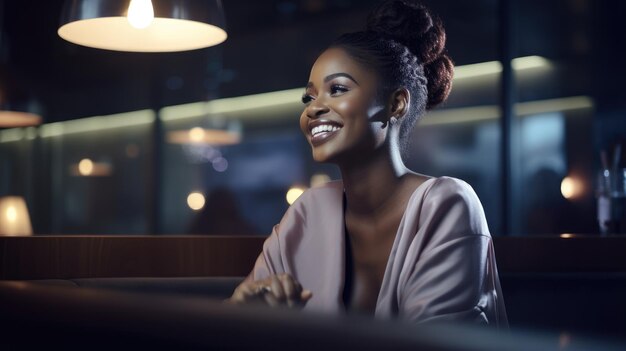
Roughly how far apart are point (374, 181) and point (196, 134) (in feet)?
16.2

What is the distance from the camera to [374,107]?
1245mm

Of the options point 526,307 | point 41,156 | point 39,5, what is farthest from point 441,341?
point 41,156

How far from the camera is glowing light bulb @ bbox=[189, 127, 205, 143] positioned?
238 inches

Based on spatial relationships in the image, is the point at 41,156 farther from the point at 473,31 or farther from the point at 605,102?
the point at 605,102

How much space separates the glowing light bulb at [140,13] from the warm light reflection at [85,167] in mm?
4816

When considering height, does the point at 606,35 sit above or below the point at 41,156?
above

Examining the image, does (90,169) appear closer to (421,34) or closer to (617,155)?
(617,155)

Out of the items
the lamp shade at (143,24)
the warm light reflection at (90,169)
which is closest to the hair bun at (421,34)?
the lamp shade at (143,24)

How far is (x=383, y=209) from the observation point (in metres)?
1.24

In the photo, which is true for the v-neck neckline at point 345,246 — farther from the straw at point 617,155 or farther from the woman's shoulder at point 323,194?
the straw at point 617,155

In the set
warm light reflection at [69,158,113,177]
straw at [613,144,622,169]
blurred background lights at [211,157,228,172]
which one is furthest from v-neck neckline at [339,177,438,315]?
warm light reflection at [69,158,113,177]

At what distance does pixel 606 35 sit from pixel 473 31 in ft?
2.84

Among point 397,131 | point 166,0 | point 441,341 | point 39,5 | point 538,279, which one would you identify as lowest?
point 538,279

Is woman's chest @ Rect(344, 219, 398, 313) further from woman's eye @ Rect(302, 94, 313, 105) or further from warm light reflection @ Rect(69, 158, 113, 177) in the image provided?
warm light reflection @ Rect(69, 158, 113, 177)
